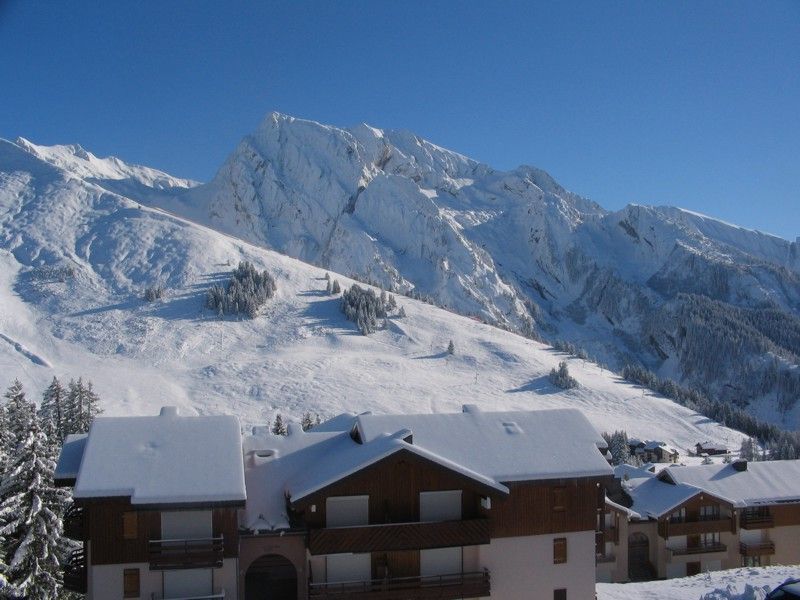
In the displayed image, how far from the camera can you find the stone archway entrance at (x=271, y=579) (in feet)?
78.8

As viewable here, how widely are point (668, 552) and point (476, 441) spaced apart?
21466 millimetres

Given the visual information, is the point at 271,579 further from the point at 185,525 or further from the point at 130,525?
the point at 130,525

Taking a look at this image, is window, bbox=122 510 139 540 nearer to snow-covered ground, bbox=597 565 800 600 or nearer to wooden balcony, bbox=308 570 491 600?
wooden balcony, bbox=308 570 491 600

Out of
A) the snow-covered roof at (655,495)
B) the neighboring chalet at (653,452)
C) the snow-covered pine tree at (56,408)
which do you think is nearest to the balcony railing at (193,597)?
the snow-covered roof at (655,495)

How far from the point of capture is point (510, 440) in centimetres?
2559

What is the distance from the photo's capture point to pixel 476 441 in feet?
83.3

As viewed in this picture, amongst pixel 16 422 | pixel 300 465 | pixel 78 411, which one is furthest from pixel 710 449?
pixel 16 422

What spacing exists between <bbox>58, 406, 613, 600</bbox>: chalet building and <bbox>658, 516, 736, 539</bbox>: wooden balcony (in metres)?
17.6

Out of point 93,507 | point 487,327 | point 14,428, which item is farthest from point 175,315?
point 93,507

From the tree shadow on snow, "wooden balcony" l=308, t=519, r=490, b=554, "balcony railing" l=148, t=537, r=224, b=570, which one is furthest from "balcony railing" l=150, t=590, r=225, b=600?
the tree shadow on snow

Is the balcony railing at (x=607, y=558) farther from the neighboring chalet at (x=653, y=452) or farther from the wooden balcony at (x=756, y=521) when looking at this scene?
the neighboring chalet at (x=653, y=452)

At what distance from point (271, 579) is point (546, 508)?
9.43 meters

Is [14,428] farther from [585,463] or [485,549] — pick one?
[585,463]

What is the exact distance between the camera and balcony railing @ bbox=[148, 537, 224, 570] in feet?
71.0
